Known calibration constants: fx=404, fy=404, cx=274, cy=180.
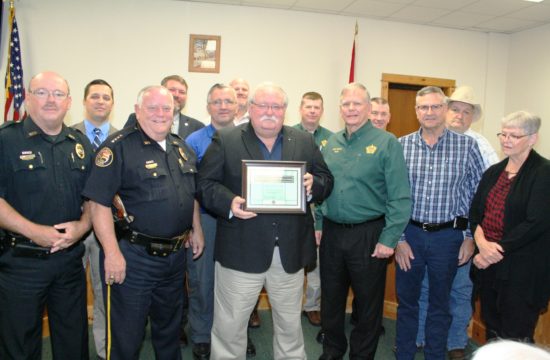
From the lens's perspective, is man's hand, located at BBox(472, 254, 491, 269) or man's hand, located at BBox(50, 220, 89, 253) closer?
man's hand, located at BBox(50, 220, 89, 253)

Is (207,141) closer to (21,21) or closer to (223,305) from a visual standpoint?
(223,305)

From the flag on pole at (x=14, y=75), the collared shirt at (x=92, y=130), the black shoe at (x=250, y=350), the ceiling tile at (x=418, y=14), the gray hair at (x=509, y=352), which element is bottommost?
the black shoe at (x=250, y=350)

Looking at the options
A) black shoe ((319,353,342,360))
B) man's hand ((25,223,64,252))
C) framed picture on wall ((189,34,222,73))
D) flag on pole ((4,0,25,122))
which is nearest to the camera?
man's hand ((25,223,64,252))

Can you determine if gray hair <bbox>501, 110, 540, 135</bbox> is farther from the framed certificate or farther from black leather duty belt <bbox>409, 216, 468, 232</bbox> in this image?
the framed certificate

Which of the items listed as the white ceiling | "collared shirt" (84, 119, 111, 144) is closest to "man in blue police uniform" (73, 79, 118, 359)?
"collared shirt" (84, 119, 111, 144)

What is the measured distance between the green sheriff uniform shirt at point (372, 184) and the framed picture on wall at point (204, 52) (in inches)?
149

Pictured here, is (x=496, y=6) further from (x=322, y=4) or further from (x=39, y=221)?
(x=39, y=221)

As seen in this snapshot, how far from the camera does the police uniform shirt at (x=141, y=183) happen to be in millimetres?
2094

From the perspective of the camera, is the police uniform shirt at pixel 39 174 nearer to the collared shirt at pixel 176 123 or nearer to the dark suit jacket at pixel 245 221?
the dark suit jacket at pixel 245 221

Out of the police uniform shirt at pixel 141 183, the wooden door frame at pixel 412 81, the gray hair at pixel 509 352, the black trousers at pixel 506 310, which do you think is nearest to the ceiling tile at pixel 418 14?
the wooden door frame at pixel 412 81

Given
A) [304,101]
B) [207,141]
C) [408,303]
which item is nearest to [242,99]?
[304,101]

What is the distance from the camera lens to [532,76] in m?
6.61

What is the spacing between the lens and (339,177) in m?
2.66

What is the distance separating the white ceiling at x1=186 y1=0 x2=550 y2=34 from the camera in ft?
18.5
